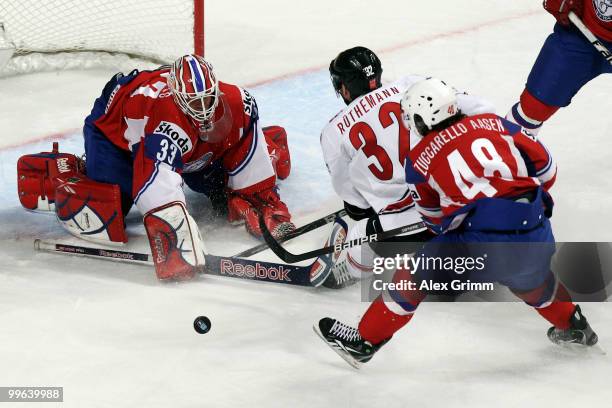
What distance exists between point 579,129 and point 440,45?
117cm

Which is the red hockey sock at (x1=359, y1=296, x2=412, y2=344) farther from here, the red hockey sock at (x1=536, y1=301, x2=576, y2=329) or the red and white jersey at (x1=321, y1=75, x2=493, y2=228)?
the red and white jersey at (x1=321, y1=75, x2=493, y2=228)

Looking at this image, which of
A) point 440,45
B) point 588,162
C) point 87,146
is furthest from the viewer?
point 440,45

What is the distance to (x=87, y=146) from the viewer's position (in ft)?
14.8

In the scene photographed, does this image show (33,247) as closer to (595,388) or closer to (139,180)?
(139,180)

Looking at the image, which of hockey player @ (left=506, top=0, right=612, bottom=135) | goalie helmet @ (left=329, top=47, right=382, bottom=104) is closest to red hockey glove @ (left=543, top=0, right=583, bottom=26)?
hockey player @ (left=506, top=0, right=612, bottom=135)

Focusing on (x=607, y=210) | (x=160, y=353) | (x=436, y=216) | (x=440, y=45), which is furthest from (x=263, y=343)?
(x=440, y=45)

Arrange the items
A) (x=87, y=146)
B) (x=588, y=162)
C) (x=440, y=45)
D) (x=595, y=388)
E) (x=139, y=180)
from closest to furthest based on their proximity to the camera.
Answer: (x=595, y=388) → (x=139, y=180) → (x=87, y=146) → (x=588, y=162) → (x=440, y=45)

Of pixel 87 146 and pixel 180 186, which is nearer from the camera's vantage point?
pixel 180 186

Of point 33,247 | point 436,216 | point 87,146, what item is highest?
point 436,216

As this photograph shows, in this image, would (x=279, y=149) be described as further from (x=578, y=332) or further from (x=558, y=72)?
(x=578, y=332)

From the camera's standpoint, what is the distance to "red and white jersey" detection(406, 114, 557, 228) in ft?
10.4

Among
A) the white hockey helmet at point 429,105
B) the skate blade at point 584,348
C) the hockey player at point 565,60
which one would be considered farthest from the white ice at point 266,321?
the white hockey helmet at point 429,105

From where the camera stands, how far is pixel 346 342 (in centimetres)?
347

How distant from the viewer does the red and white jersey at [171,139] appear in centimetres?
416
